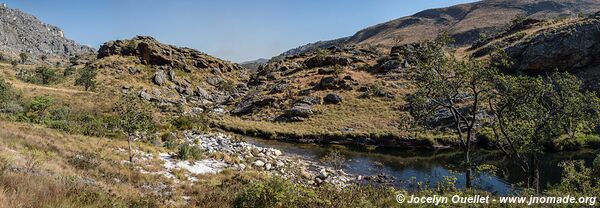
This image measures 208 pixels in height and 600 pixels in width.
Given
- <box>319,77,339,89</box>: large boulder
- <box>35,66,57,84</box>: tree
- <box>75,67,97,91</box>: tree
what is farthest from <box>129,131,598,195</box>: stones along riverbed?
<box>35,66,57,84</box>: tree

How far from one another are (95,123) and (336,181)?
2191 cm

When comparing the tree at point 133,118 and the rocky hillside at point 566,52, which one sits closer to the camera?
the tree at point 133,118

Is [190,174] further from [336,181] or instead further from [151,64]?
[151,64]

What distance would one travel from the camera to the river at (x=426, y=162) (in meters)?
28.2

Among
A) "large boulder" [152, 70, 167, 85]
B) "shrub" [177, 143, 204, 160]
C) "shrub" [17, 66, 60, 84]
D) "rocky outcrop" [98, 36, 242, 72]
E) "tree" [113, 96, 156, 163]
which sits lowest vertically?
"shrub" [177, 143, 204, 160]

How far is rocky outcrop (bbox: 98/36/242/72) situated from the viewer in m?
98.1

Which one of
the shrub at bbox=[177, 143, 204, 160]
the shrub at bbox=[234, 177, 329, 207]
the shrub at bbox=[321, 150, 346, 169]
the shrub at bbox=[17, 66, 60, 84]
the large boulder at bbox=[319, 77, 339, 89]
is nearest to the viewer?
the shrub at bbox=[234, 177, 329, 207]

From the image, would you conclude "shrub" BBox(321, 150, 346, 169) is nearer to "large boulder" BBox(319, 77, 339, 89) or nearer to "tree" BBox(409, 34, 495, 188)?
A: "tree" BBox(409, 34, 495, 188)

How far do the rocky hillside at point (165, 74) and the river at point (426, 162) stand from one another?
119 ft

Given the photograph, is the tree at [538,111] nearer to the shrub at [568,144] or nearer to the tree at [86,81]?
the shrub at [568,144]

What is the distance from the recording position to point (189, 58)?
4363 inches

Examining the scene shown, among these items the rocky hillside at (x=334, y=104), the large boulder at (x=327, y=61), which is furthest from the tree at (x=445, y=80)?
the large boulder at (x=327, y=61)

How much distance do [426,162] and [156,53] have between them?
266ft

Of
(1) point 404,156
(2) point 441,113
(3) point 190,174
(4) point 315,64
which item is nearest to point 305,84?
(4) point 315,64
